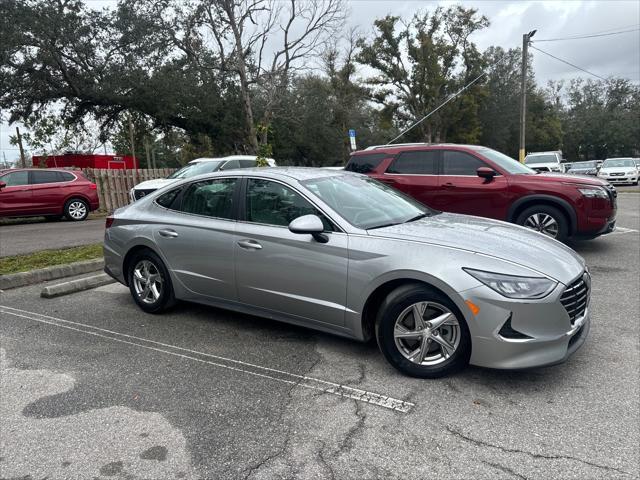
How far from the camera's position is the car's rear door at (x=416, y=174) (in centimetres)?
829

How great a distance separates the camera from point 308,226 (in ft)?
12.1

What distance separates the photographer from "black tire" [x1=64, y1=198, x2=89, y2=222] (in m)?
14.3

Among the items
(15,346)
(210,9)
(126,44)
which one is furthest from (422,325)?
(210,9)

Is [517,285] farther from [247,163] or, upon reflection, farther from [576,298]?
[247,163]

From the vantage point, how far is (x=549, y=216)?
23.9 feet

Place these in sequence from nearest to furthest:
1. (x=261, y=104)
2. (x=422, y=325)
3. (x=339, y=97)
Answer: (x=422, y=325)
(x=261, y=104)
(x=339, y=97)

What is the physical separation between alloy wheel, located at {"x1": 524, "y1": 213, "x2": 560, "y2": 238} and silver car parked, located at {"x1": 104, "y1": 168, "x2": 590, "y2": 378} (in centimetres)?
349

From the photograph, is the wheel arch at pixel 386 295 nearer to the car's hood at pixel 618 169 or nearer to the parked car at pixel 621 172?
the parked car at pixel 621 172

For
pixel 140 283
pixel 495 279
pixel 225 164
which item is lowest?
pixel 140 283

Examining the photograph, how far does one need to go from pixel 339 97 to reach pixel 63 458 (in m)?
43.3

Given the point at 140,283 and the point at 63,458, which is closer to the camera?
the point at 63,458

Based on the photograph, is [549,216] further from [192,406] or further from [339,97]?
[339,97]

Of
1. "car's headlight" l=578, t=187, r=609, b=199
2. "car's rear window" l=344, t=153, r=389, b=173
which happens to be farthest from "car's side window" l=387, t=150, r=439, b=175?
"car's headlight" l=578, t=187, r=609, b=199

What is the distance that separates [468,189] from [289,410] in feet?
19.0
